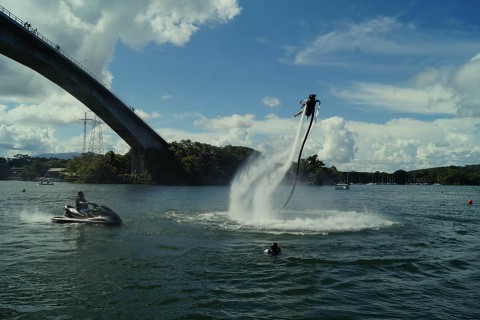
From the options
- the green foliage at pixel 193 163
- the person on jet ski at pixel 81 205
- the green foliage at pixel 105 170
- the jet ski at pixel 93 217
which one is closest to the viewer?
the jet ski at pixel 93 217

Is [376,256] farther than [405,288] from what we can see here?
Yes

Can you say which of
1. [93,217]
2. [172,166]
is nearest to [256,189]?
[93,217]

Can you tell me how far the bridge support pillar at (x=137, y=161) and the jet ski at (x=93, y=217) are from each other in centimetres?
9553

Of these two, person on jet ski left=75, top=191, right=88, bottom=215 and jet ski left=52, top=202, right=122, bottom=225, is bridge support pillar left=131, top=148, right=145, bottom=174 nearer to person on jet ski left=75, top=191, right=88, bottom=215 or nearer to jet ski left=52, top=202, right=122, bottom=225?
person on jet ski left=75, top=191, right=88, bottom=215

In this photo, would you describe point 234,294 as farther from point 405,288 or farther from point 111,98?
point 111,98

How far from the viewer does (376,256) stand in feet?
59.8

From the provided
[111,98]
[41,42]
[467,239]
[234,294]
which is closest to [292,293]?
[234,294]

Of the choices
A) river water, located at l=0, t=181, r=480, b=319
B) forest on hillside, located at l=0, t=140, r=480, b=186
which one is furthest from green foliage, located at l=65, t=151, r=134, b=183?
river water, located at l=0, t=181, r=480, b=319

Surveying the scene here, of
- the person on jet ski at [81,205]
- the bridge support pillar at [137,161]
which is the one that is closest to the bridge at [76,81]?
the bridge support pillar at [137,161]

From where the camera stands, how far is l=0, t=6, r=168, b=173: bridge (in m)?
61.1

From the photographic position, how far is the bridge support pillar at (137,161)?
12312 cm

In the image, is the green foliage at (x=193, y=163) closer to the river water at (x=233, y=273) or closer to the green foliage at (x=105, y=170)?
the green foliage at (x=105, y=170)

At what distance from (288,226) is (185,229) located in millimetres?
6803

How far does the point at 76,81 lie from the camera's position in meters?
79.6
